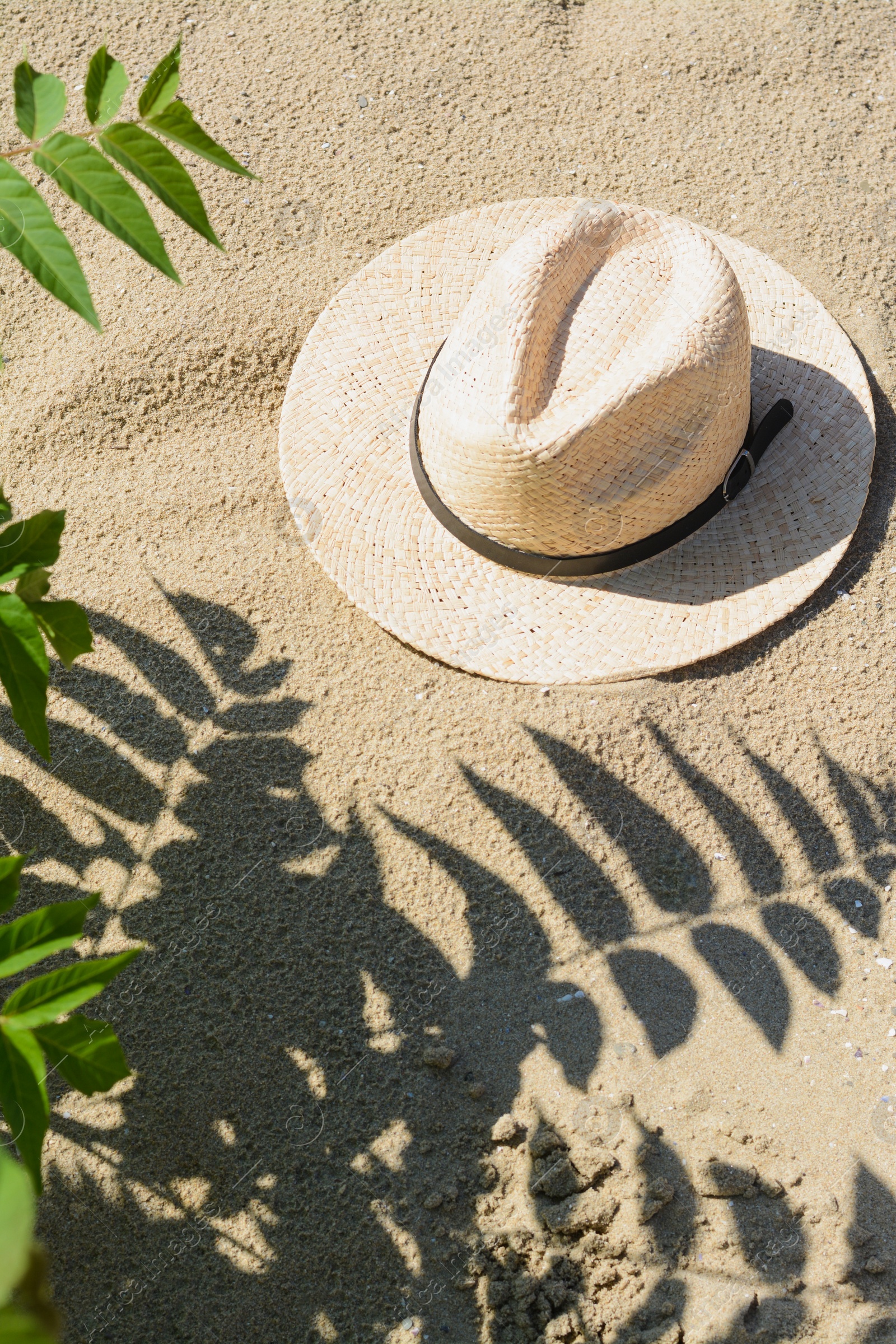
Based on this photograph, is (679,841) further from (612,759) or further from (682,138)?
(682,138)

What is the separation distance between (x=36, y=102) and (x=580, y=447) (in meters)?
1.37

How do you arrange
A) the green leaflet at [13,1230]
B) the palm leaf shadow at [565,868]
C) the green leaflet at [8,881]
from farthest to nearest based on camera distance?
the palm leaf shadow at [565,868]
the green leaflet at [8,881]
the green leaflet at [13,1230]

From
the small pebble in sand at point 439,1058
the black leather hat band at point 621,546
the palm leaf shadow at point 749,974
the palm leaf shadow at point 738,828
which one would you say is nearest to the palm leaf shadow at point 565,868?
the palm leaf shadow at point 749,974

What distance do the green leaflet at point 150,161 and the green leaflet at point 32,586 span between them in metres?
0.58

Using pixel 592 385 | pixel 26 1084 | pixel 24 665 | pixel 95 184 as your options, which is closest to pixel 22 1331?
pixel 26 1084

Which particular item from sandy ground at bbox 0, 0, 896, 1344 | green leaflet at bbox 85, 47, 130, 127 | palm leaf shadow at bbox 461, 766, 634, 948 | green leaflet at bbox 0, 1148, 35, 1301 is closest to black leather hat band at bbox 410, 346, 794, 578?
sandy ground at bbox 0, 0, 896, 1344

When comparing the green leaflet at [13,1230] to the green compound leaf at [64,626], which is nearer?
the green leaflet at [13,1230]

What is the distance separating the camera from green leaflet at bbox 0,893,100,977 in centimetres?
116

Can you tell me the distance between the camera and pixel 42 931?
3.91 feet

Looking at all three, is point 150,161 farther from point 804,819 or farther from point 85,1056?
point 804,819

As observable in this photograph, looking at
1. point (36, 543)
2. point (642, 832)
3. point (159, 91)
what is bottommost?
point (642, 832)

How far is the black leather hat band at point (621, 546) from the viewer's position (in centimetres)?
259

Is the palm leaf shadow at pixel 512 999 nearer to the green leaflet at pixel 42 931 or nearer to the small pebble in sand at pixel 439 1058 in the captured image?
the small pebble in sand at pixel 439 1058

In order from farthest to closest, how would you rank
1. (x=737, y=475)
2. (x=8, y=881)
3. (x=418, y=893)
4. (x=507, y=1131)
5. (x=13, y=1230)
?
1. (x=737, y=475)
2. (x=418, y=893)
3. (x=507, y=1131)
4. (x=8, y=881)
5. (x=13, y=1230)
